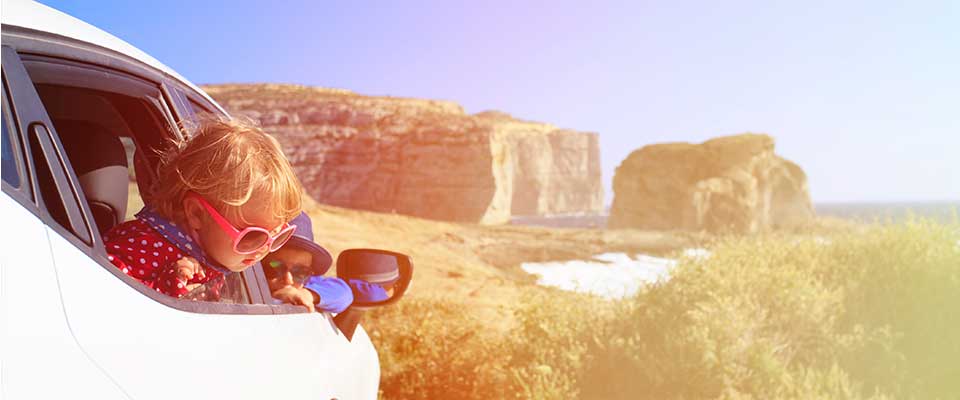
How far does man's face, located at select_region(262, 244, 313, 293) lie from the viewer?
2199 millimetres

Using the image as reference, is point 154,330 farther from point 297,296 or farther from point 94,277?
point 297,296

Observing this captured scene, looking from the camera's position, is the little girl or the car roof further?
the little girl

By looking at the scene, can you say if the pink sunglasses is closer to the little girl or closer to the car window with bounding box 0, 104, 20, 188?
the little girl

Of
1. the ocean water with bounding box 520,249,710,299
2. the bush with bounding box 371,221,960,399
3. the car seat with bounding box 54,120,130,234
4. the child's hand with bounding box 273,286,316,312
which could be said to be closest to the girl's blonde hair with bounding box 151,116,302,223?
the car seat with bounding box 54,120,130,234

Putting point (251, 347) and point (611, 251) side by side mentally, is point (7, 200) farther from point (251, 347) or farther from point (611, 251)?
point (611, 251)

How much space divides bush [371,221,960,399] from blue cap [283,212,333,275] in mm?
3216

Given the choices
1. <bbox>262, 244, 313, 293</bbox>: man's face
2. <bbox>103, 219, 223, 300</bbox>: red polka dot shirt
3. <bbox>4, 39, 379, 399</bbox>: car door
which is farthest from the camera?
<bbox>262, 244, 313, 293</bbox>: man's face

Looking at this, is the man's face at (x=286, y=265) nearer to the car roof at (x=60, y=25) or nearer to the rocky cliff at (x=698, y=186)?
the car roof at (x=60, y=25)

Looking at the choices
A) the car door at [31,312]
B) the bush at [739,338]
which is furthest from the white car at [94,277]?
the bush at [739,338]

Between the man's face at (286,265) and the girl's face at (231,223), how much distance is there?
0.66 meters

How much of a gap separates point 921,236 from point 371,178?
56668mm

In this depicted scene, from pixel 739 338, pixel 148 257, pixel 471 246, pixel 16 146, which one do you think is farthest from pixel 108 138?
pixel 471 246

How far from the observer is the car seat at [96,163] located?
5.63ft

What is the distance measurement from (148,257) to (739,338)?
5019mm
